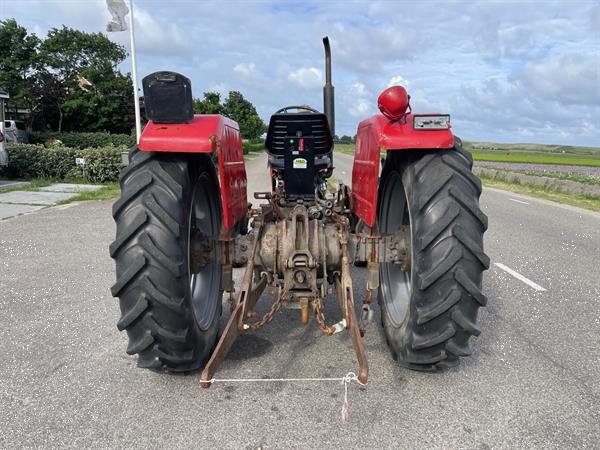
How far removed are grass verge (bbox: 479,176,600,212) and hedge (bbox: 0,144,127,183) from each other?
1483 cm

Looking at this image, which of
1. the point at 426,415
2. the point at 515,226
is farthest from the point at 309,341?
the point at 515,226

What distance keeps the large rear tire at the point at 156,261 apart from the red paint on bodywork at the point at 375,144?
1238 mm

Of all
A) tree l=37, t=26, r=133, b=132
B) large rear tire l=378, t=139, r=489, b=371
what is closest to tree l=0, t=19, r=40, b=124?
tree l=37, t=26, r=133, b=132

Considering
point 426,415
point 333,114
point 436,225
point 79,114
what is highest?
point 79,114

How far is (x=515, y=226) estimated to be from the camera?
33.3ft

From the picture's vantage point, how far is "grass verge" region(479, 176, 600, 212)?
14430 millimetres

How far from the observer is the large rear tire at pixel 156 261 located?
9.27 ft

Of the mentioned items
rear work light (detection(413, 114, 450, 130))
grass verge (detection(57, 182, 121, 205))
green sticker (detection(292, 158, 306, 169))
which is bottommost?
grass verge (detection(57, 182, 121, 205))

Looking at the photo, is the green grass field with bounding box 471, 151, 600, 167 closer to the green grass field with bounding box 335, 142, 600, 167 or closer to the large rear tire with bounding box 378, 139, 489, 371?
the green grass field with bounding box 335, 142, 600, 167

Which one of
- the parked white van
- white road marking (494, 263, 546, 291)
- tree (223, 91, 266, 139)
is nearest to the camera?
white road marking (494, 263, 546, 291)

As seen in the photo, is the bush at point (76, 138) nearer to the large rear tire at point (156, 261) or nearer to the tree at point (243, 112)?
the tree at point (243, 112)

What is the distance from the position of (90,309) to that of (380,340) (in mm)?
2860

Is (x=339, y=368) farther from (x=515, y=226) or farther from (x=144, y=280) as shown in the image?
(x=515, y=226)

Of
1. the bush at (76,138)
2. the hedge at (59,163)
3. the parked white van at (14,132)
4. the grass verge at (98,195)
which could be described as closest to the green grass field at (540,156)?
the grass verge at (98,195)
